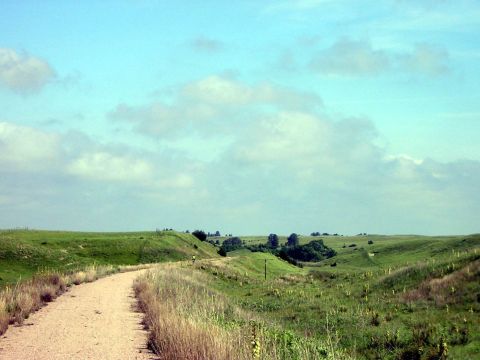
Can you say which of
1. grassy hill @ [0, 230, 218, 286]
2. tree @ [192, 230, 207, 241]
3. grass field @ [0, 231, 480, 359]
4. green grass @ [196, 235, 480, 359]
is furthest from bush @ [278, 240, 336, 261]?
green grass @ [196, 235, 480, 359]

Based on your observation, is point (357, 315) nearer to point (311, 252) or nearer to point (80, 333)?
point (80, 333)

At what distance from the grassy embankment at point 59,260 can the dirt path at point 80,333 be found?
897mm

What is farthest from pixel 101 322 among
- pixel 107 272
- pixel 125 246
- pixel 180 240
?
pixel 180 240

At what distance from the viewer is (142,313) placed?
22031 millimetres

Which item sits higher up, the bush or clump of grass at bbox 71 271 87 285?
clump of grass at bbox 71 271 87 285

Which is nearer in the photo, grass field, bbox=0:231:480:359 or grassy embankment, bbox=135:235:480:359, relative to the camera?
grass field, bbox=0:231:480:359

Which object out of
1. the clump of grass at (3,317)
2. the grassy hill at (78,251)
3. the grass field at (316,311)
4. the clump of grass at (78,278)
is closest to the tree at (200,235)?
the grassy hill at (78,251)

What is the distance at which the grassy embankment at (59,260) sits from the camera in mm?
22750

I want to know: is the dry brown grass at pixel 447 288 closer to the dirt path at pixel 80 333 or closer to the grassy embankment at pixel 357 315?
the grassy embankment at pixel 357 315

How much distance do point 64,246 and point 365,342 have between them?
200ft

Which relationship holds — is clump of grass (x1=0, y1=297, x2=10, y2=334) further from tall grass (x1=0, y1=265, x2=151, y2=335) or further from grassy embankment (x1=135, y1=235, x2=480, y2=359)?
grassy embankment (x1=135, y1=235, x2=480, y2=359)

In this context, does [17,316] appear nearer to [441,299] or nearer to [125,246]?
[441,299]

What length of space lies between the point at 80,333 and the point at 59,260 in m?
48.3

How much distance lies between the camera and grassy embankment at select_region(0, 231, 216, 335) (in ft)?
74.6
